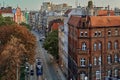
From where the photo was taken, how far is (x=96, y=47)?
72875 mm

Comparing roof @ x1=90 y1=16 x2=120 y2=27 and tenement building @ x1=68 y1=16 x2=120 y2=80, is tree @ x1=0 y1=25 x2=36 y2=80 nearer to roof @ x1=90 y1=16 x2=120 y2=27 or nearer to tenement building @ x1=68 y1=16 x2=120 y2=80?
tenement building @ x1=68 y1=16 x2=120 y2=80

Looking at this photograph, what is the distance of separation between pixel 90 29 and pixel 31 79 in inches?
735

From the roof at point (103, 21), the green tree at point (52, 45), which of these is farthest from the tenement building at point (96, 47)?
the green tree at point (52, 45)

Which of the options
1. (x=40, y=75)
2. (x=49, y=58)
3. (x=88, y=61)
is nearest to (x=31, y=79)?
Result: (x=40, y=75)

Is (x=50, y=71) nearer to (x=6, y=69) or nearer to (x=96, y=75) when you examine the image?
(x=96, y=75)

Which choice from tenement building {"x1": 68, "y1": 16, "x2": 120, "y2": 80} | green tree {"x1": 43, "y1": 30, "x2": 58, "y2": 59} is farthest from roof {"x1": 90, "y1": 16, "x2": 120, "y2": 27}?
green tree {"x1": 43, "y1": 30, "x2": 58, "y2": 59}

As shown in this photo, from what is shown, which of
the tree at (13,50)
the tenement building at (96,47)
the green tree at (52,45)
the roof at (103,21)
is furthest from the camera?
the green tree at (52,45)

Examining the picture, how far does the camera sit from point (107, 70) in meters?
73.4

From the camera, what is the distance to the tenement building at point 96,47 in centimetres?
7231

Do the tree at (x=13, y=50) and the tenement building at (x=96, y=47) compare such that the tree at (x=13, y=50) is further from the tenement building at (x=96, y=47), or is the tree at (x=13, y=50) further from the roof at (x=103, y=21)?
A: the roof at (x=103, y=21)

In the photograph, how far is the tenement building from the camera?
237 ft

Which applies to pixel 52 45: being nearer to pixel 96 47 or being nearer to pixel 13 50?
pixel 96 47

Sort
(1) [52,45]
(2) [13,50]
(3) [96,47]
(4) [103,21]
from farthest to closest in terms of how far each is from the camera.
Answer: (1) [52,45]
(4) [103,21]
(3) [96,47]
(2) [13,50]

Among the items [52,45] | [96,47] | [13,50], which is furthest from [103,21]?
[52,45]
